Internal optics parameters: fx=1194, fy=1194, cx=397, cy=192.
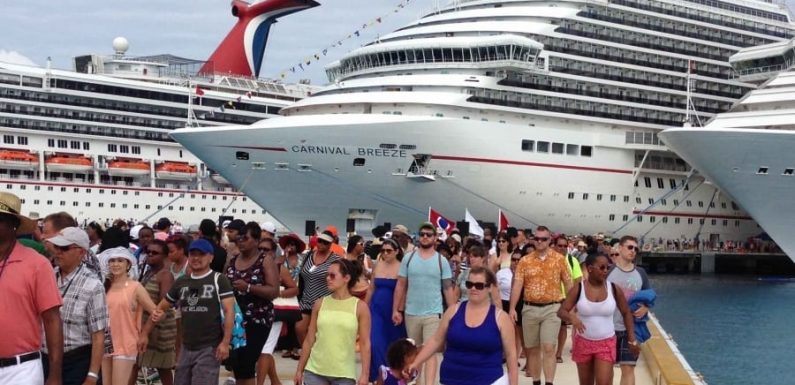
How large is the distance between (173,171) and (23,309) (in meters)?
57.6

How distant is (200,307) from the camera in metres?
7.50

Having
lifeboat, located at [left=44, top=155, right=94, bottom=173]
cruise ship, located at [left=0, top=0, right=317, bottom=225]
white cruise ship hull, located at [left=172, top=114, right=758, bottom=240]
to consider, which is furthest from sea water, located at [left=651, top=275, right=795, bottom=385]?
lifeboat, located at [left=44, top=155, right=94, bottom=173]

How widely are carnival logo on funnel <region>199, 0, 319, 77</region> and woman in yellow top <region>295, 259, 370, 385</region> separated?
66.1 meters

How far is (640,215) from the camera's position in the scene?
44.8 metres

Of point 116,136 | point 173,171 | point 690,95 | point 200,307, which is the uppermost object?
point 690,95

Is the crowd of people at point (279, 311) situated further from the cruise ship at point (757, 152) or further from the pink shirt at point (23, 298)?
the cruise ship at point (757, 152)

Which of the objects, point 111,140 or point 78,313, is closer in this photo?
point 78,313

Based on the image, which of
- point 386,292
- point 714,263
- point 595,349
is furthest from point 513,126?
point 595,349

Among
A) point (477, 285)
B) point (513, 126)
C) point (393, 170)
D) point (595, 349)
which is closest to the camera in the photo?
point (477, 285)

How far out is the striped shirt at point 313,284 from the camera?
937cm

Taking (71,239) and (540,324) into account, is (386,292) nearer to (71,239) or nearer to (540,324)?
(540,324)

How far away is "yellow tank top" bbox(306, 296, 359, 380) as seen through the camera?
723 cm

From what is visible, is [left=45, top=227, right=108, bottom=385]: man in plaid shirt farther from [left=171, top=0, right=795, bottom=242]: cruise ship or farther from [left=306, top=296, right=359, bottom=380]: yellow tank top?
[left=171, top=0, right=795, bottom=242]: cruise ship

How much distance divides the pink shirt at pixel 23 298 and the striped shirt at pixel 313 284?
4.06m
